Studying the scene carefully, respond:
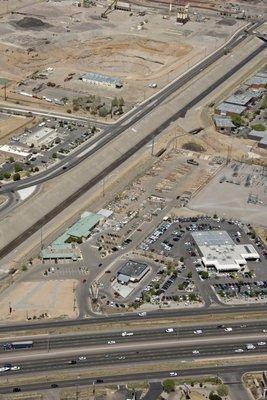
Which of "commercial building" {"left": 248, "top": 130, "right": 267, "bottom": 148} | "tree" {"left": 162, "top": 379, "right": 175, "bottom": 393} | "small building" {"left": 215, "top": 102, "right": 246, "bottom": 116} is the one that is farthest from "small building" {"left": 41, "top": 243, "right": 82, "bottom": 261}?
"small building" {"left": 215, "top": 102, "right": 246, "bottom": 116}

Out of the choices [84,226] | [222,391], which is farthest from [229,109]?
[222,391]

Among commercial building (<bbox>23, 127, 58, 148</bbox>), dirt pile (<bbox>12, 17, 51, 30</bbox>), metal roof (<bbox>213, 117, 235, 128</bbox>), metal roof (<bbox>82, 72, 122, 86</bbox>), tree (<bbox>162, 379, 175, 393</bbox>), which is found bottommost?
dirt pile (<bbox>12, 17, 51, 30</bbox>)

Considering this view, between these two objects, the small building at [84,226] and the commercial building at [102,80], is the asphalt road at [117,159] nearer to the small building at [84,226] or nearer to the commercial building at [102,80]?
the small building at [84,226]

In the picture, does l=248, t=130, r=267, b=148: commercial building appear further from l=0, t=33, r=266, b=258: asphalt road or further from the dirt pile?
the dirt pile

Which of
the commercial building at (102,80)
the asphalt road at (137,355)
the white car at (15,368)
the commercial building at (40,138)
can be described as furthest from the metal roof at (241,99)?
the white car at (15,368)

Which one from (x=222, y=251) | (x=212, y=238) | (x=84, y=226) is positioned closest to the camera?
(x=222, y=251)

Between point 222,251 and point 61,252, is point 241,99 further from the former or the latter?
point 61,252
